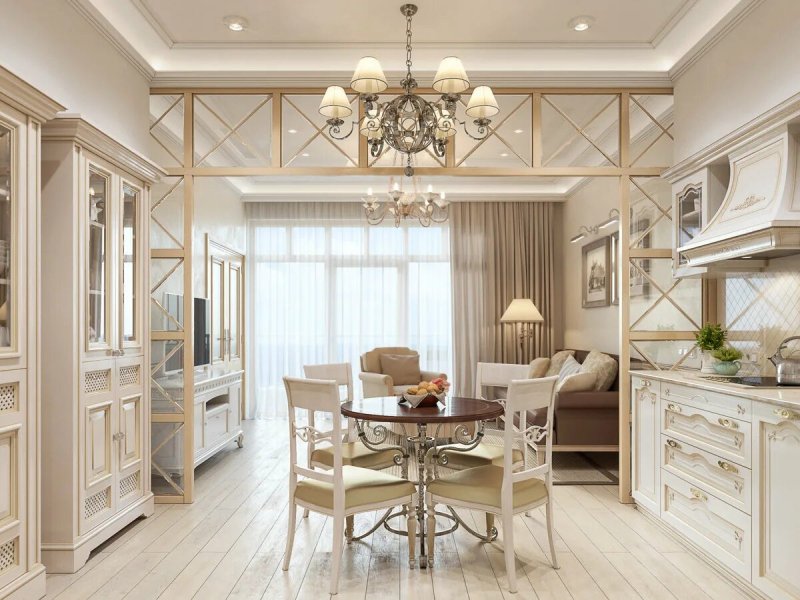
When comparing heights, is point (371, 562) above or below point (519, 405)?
below

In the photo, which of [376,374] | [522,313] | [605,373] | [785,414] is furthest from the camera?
[522,313]

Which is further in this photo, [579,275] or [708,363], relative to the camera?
[579,275]

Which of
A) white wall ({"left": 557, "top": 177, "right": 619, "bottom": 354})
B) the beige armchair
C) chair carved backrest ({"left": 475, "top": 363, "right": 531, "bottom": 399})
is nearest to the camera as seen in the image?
chair carved backrest ({"left": 475, "top": 363, "right": 531, "bottom": 399})

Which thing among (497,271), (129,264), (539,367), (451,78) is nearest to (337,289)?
(497,271)

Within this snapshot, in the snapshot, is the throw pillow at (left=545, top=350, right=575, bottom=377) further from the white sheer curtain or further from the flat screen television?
the flat screen television

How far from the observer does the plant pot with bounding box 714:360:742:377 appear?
3.33 m

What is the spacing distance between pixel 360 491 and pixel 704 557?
5.93 feet

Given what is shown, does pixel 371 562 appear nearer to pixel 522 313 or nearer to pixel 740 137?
pixel 740 137

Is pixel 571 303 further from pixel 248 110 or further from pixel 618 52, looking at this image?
pixel 248 110

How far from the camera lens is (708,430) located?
3.14 m

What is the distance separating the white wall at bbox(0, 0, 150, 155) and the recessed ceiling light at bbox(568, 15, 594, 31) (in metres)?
2.86

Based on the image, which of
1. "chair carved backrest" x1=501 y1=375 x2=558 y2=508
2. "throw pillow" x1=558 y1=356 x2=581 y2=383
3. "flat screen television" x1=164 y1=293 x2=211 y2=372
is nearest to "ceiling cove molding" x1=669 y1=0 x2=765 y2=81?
"chair carved backrest" x1=501 y1=375 x2=558 y2=508

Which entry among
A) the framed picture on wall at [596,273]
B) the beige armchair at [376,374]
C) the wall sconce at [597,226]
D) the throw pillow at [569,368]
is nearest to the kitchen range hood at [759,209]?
the wall sconce at [597,226]

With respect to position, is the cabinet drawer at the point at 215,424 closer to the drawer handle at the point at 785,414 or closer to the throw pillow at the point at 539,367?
the throw pillow at the point at 539,367
